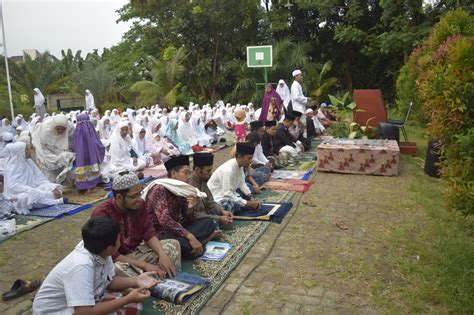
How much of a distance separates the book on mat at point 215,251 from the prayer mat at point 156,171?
3674 mm

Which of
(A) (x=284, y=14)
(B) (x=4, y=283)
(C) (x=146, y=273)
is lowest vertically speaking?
(B) (x=4, y=283)

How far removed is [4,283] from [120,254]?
1.27 meters

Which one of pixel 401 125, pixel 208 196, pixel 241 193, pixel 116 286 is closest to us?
pixel 116 286

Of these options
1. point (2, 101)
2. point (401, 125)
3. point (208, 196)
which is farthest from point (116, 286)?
point (2, 101)

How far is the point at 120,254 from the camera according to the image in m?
3.21

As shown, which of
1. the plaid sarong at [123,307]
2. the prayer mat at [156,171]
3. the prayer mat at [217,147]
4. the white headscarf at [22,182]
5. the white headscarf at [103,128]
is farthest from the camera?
the prayer mat at [217,147]

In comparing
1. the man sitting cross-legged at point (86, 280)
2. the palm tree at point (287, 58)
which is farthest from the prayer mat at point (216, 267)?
the palm tree at point (287, 58)

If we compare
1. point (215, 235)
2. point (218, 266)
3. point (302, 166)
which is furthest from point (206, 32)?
point (218, 266)

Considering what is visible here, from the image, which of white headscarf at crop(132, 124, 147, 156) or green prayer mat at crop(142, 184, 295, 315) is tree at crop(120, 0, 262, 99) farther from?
green prayer mat at crop(142, 184, 295, 315)

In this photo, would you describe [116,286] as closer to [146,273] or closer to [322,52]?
[146,273]

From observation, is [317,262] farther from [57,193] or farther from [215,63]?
[215,63]

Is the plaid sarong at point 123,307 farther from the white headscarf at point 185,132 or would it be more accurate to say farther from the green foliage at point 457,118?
the white headscarf at point 185,132

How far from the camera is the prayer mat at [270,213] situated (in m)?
4.98

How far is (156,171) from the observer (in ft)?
26.8
